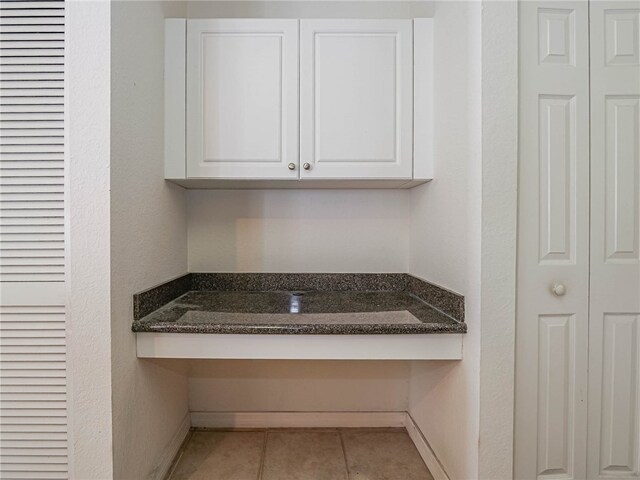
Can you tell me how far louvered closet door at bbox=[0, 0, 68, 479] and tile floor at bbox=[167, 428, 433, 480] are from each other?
0.60 metres

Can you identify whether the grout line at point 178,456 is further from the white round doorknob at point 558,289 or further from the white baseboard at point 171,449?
the white round doorknob at point 558,289

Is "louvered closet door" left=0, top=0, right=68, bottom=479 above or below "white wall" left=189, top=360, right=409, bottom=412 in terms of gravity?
above

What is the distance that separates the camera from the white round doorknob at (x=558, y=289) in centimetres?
115

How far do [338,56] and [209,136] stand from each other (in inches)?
27.8

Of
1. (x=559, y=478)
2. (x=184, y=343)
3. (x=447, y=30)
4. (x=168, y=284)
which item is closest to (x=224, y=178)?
(x=168, y=284)

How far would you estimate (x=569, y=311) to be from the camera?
117 cm

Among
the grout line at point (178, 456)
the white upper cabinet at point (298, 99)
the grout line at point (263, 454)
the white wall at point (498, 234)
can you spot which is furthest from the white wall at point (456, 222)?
the grout line at point (178, 456)

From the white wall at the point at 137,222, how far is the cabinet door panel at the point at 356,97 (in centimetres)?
64

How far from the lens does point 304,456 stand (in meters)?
1.64

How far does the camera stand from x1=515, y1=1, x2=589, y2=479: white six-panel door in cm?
116

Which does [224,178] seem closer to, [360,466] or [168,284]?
[168,284]

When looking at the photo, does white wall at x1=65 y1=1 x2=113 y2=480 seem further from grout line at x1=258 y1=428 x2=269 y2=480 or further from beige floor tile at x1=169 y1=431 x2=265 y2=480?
grout line at x1=258 y1=428 x2=269 y2=480

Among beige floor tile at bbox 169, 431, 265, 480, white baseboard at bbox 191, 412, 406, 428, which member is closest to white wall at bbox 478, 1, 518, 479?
white baseboard at bbox 191, 412, 406, 428

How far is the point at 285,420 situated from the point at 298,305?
2.68 feet
